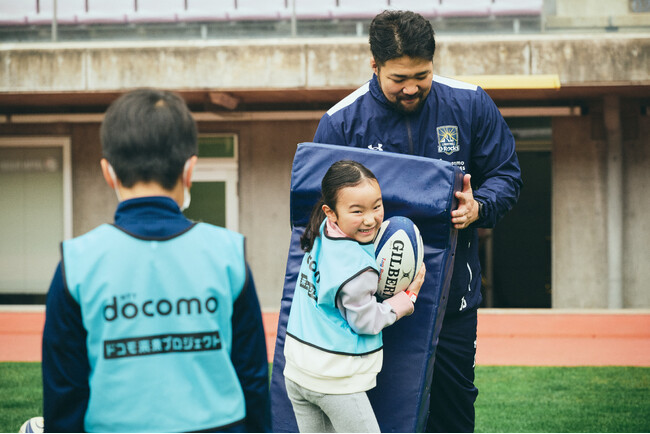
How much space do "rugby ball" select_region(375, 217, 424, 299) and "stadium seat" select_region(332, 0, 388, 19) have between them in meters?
10.4

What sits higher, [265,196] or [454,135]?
[454,135]

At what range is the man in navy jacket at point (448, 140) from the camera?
350 centimetres

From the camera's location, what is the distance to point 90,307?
6.61 ft

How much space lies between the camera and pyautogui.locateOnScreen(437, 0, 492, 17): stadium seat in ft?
41.8

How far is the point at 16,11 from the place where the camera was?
13.5 metres

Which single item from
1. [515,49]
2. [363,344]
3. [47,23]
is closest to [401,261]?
[363,344]

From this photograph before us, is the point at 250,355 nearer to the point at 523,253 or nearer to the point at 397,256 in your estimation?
the point at 397,256

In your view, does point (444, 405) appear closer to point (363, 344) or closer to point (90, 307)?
point (363, 344)

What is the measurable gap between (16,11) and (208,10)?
3.50 meters

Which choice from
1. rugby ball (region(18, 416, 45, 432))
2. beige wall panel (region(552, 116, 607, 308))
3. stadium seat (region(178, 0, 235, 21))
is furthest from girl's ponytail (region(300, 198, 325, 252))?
beige wall panel (region(552, 116, 607, 308))

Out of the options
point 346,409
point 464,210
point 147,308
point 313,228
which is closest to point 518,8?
point 464,210

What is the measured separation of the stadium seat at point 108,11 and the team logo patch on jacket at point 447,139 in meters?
11.1

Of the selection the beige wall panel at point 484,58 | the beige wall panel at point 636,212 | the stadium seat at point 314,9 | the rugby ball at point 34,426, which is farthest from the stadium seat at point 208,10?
the rugby ball at point 34,426

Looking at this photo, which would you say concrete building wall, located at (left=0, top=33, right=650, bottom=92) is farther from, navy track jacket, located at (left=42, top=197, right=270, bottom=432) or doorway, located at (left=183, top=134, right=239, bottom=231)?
navy track jacket, located at (left=42, top=197, right=270, bottom=432)
